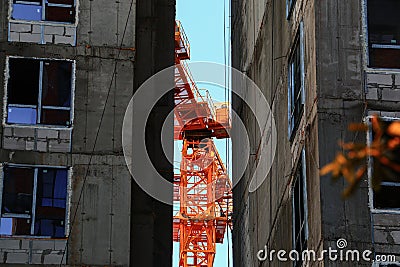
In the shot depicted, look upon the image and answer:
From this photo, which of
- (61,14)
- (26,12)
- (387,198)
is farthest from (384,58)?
(26,12)

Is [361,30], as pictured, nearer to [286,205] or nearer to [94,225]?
[286,205]

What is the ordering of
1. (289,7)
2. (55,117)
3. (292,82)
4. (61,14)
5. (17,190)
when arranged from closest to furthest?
(292,82) → (17,190) → (289,7) → (55,117) → (61,14)

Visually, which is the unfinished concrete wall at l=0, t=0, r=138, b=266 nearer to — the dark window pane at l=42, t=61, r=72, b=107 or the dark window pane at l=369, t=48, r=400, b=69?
the dark window pane at l=42, t=61, r=72, b=107

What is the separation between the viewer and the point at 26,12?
1180 inches

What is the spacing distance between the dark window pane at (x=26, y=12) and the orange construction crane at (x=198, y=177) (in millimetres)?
42485

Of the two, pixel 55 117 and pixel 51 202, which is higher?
pixel 55 117

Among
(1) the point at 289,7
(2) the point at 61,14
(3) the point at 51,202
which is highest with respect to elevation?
(2) the point at 61,14

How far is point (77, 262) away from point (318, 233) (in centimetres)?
786

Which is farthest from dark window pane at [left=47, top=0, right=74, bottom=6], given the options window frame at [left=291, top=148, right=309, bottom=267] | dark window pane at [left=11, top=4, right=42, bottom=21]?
window frame at [left=291, top=148, right=309, bottom=267]

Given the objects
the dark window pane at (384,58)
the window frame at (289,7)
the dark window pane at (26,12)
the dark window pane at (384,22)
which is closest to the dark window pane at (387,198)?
the dark window pane at (384,58)

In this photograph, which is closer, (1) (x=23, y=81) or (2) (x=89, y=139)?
(2) (x=89, y=139)

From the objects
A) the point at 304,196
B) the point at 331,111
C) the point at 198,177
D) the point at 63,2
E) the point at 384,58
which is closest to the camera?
the point at 331,111

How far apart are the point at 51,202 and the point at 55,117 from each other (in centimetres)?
260

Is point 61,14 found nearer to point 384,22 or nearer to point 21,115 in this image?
point 21,115
